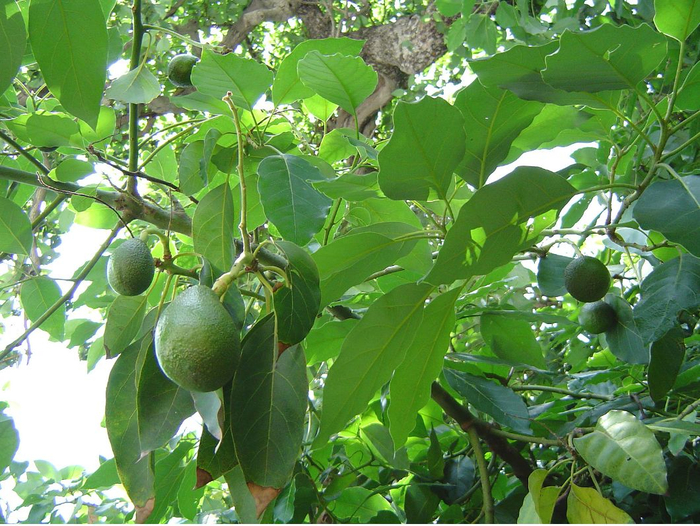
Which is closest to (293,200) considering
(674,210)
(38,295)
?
(674,210)

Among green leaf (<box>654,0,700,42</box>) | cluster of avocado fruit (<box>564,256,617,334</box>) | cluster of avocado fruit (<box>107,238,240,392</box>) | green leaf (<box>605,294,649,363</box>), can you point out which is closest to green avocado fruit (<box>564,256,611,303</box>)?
cluster of avocado fruit (<box>564,256,617,334</box>)

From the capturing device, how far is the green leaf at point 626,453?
69cm

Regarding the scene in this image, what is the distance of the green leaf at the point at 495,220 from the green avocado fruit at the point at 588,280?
293 mm

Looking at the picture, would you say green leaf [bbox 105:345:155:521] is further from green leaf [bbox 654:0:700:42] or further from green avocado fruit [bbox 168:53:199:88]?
green leaf [bbox 654:0:700:42]

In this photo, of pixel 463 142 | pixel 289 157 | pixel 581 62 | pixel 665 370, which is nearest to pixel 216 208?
pixel 289 157

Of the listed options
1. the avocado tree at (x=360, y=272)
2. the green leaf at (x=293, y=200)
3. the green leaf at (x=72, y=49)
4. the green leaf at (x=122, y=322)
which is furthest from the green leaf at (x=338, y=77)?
the green leaf at (x=122, y=322)

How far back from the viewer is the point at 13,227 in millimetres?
985

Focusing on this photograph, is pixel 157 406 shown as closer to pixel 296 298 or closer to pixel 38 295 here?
pixel 296 298

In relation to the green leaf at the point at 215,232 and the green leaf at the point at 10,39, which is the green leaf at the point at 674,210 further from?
the green leaf at the point at 10,39

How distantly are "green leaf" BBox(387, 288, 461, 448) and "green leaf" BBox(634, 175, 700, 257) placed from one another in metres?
0.25

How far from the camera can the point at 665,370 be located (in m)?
0.97

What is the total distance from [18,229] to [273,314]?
0.54m

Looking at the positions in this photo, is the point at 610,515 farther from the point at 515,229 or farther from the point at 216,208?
the point at 216,208

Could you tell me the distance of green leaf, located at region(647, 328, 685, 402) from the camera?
0.97 m
